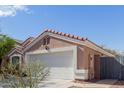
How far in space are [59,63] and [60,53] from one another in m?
0.54

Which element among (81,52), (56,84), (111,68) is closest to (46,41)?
(81,52)

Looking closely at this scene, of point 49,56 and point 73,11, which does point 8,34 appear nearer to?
point 49,56

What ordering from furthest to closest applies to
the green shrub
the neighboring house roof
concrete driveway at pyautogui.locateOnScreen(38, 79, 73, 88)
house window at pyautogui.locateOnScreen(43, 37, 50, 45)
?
house window at pyautogui.locateOnScreen(43, 37, 50, 45) < the neighboring house roof < concrete driveway at pyautogui.locateOnScreen(38, 79, 73, 88) < the green shrub

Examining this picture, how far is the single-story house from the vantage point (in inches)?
596

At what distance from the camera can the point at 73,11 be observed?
1445cm

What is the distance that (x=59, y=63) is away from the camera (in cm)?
1539

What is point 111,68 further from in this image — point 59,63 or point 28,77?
point 28,77

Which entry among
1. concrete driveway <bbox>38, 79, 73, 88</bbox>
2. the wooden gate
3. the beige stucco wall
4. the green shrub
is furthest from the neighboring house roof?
the green shrub

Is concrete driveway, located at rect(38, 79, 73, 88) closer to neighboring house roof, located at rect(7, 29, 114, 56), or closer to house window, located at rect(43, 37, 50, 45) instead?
neighboring house roof, located at rect(7, 29, 114, 56)

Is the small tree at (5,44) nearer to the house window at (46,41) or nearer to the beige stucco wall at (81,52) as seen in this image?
the beige stucco wall at (81,52)

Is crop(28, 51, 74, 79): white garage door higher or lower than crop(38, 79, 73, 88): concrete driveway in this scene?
higher

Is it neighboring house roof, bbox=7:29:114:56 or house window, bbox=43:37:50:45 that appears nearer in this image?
neighboring house roof, bbox=7:29:114:56

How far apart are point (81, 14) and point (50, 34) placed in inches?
85.2
